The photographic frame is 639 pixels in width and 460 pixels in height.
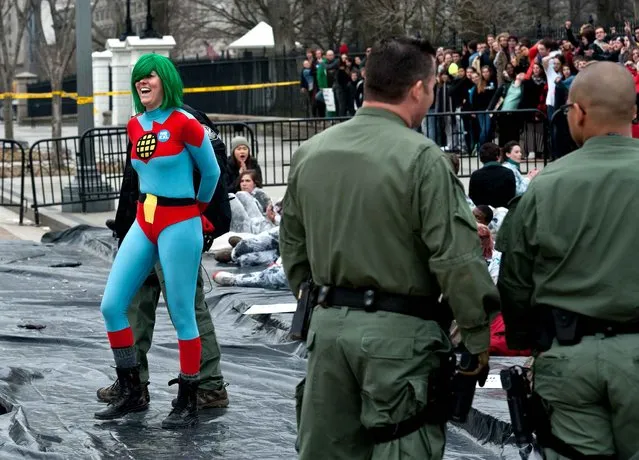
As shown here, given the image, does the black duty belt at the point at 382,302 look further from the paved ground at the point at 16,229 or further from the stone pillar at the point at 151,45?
the stone pillar at the point at 151,45

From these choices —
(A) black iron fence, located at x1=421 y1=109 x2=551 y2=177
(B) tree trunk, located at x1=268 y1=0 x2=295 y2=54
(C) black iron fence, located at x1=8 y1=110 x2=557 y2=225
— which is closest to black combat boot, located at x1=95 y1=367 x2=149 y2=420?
(C) black iron fence, located at x1=8 y1=110 x2=557 y2=225

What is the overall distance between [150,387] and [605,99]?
13.4 ft

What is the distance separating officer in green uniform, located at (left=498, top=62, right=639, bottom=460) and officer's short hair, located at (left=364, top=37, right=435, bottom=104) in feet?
1.73

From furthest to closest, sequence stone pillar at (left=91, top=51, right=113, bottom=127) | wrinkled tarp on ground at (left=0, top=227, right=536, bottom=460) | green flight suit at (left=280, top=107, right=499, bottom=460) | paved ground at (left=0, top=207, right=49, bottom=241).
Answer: stone pillar at (left=91, top=51, right=113, bottom=127) → paved ground at (left=0, top=207, right=49, bottom=241) → wrinkled tarp on ground at (left=0, top=227, right=536, bottom=460) → green flight suit at (left=280, top=107, right=499, bottom=460)

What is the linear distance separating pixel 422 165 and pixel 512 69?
55.9ft

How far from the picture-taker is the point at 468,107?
74.1 ft

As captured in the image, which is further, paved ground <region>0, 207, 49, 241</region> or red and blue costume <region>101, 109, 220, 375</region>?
paved ground <region>0, 207, 49, 241</region>

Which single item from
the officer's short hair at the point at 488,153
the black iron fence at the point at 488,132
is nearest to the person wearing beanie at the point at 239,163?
the officer's short hair at the point at 488,153

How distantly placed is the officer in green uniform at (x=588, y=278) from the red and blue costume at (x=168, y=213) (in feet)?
8.39

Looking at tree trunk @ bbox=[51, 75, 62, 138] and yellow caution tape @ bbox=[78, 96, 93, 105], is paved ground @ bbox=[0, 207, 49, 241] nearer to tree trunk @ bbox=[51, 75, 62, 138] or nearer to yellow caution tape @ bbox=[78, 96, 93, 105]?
Answer: yellow caution tape @ bbox=[78, 96, 93, 105]

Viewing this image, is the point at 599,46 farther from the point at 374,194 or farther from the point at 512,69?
the point at 374,194

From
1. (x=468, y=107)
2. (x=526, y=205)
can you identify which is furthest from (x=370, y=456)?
(x=468, y=107)

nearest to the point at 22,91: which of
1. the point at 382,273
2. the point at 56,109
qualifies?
the point at 56,109

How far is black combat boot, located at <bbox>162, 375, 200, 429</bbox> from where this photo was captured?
22.4ft
